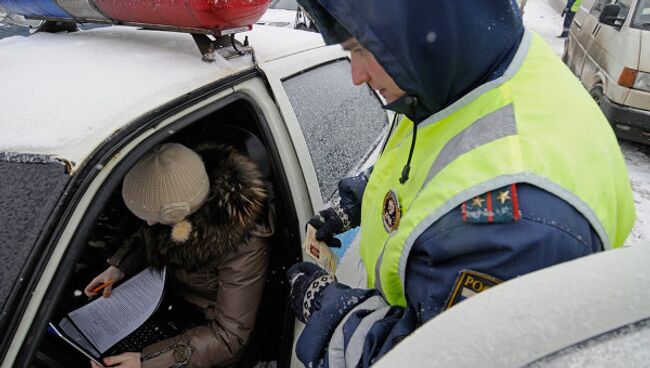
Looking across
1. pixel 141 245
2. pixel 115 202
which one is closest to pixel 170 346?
pixel 141 245

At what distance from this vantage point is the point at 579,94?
93 centimetres

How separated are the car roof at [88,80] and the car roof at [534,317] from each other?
967 millimetres

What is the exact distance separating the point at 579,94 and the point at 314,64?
1.42 m

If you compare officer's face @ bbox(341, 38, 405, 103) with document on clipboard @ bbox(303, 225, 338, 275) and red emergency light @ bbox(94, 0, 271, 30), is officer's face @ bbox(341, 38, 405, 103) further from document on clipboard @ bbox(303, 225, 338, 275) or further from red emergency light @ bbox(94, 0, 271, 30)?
document on clipboard @ bbox(303, 225, 338, 275)

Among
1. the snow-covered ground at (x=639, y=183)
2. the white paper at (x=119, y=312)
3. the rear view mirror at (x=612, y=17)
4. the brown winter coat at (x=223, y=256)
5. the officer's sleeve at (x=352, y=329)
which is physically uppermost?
the rear view mirror at (x=612, y=17)

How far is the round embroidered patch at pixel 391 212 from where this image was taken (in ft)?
3.31

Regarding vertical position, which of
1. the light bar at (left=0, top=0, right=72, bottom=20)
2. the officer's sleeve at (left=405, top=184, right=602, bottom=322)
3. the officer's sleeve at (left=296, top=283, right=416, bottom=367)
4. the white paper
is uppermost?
the light bar at (left=0, top=0, right=72, bottom=20)

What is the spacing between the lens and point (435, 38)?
835 millimetres

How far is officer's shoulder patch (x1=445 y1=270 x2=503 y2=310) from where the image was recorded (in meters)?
0.75

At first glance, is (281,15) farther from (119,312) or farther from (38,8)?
(119,312)

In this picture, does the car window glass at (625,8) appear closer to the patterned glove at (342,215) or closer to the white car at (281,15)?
the white car at (281,15)

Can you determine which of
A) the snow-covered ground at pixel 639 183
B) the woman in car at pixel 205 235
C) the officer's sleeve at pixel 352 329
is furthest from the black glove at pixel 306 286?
the snow-covered ground at pixel 639 183

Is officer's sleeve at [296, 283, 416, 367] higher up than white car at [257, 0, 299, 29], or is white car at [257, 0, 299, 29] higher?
white car at [257, 0, 299, 29]

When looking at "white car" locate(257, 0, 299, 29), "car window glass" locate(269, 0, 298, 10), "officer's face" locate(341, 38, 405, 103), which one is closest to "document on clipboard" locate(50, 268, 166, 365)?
"officer's face" locate(341, 38, 405, 103)
